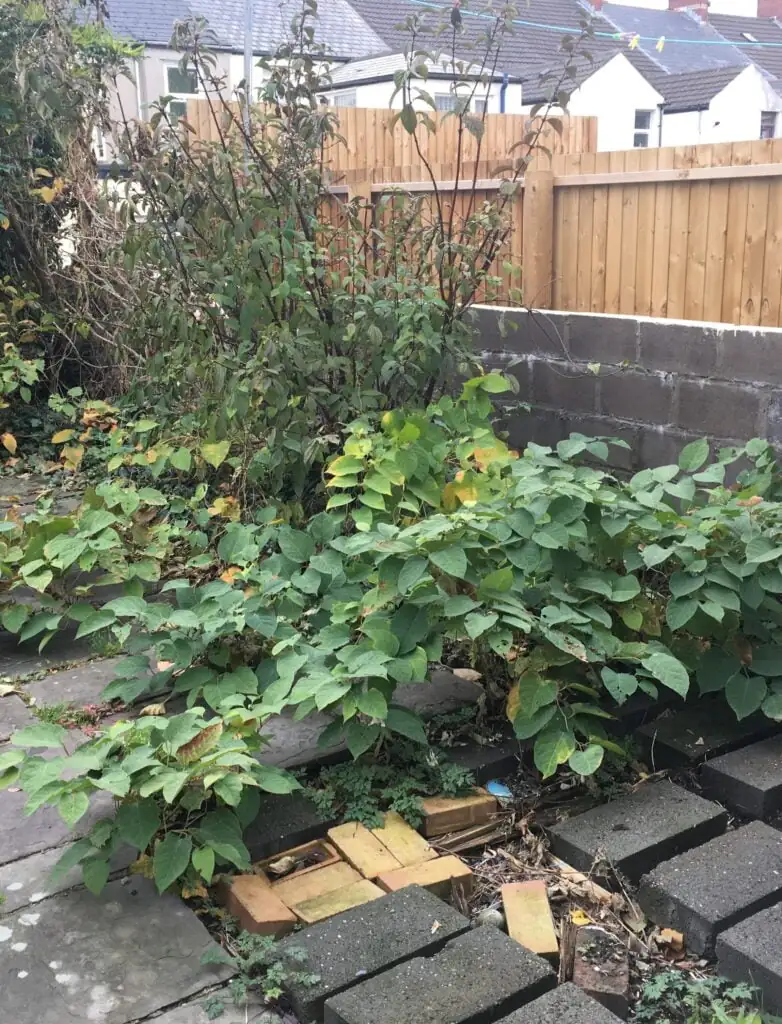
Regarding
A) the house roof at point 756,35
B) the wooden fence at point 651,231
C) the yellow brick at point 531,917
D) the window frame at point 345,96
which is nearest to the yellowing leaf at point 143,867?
the yellow brick at point 531,917

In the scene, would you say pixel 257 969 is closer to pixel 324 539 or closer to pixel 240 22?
pixel 324 539

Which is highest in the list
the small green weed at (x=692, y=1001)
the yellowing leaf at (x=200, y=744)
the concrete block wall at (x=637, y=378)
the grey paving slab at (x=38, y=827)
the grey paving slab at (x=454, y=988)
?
the concrete block wall at (x=637, y=378)

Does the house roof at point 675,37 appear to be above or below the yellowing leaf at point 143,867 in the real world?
above

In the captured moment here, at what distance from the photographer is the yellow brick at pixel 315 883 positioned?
2279 millimetres

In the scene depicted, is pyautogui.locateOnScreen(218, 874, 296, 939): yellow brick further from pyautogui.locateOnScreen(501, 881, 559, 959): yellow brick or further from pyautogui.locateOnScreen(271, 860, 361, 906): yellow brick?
pyautogui.locateOnScreen(501, 881, 559, 959): yellow brick

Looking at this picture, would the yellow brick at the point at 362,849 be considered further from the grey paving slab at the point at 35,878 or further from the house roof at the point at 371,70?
the house roof at the point at 371,70

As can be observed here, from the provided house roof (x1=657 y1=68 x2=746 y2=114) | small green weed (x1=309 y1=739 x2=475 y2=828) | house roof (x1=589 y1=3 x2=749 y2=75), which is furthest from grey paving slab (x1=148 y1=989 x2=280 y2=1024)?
house roof (x1=589 y1=3 x2=749 y2=75)

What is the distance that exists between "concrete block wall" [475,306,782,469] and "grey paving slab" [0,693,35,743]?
8.61 feet

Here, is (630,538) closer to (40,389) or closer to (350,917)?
(350,917)

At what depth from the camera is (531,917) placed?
2.21 meters

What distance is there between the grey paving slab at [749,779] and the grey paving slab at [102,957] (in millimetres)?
1437

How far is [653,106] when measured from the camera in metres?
23.9

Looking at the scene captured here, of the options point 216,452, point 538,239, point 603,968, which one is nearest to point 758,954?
point 603,968

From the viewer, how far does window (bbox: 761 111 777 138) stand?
83.0 ft
